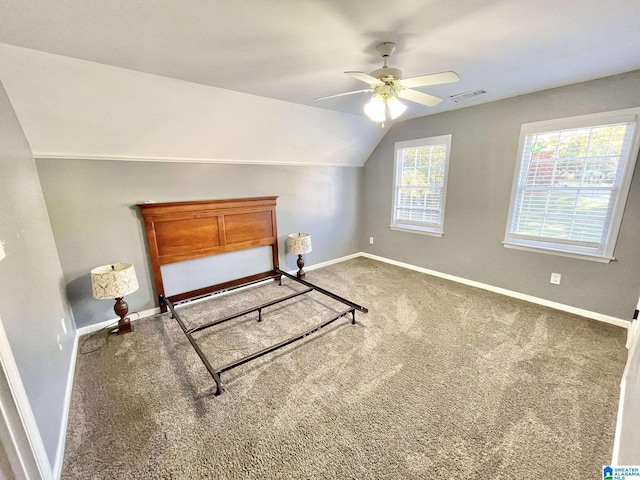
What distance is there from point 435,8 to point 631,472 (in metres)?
2.43

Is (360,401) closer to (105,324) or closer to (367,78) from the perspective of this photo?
(367,78)

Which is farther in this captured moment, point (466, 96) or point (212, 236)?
point (212, 236)

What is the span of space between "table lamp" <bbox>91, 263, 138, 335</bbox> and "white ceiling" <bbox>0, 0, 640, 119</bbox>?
175 cm

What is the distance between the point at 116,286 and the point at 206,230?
109 cm

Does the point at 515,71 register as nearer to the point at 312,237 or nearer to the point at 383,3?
the point at 383,3

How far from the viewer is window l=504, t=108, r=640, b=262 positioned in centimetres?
247

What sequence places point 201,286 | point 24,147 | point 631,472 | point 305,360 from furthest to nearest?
point 201,286 < point 305,360 < point 24,147 < point 631,472

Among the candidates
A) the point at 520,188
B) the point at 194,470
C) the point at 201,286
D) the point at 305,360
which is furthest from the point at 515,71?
the point at 201,286

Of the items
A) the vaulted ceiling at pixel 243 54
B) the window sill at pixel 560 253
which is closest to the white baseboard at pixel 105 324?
the vaulted ceiling at pixel 243 54

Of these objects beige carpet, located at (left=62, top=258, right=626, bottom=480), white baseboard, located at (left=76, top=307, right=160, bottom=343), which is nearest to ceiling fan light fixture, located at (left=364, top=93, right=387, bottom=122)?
beige carpet, located at (left=62, top=258, right=626, bottom=480)

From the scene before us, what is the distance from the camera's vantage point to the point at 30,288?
155 centimetres

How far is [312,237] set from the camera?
4.38 meters

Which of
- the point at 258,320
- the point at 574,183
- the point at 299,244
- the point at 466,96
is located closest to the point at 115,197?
the point at 258,320

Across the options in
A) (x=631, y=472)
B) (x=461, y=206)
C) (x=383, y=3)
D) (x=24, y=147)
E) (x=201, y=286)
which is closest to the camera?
(x=631, y=472)
